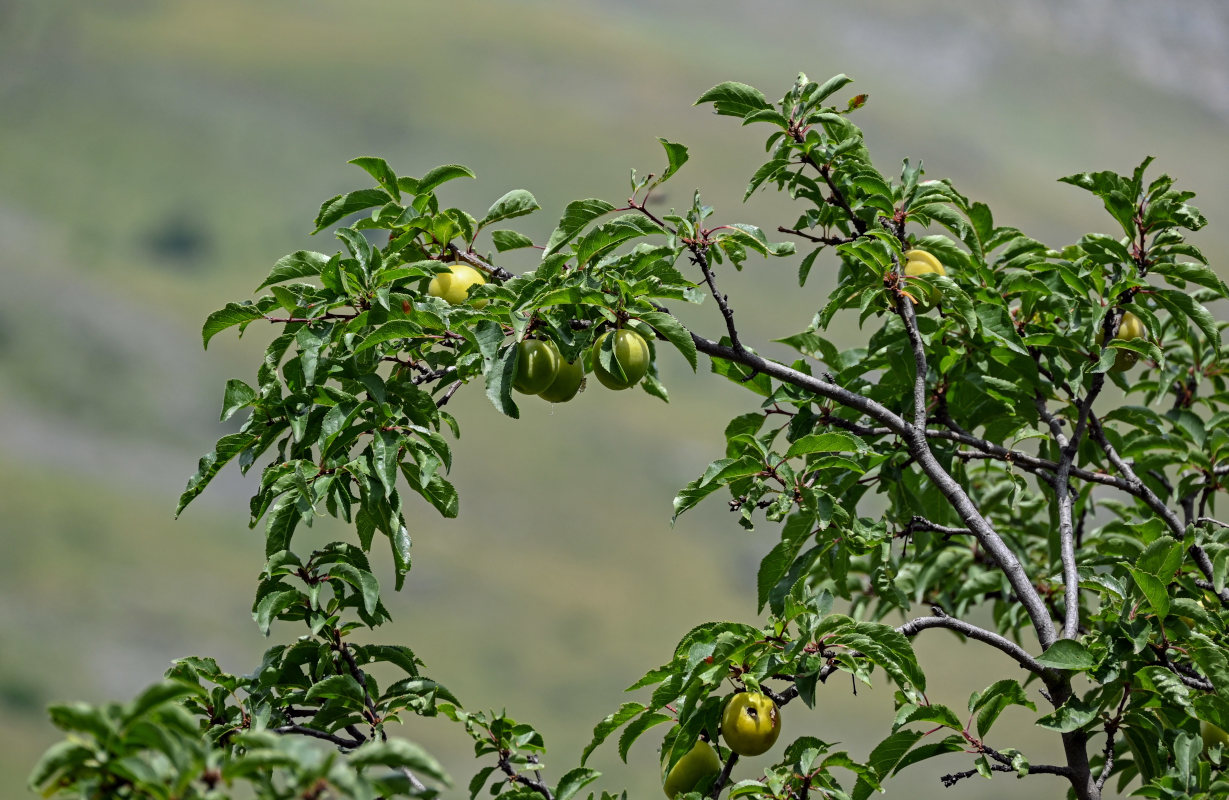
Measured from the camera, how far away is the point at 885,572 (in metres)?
2.98

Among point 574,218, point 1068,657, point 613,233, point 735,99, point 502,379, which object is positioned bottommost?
point 1068,657

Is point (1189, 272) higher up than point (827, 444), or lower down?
higher up

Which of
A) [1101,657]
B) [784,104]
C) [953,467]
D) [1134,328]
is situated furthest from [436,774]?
[1134,328]

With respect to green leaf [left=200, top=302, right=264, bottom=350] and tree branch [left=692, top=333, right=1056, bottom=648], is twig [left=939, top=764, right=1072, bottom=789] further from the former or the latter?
green leaf [left=200, top=302, right=264, bottom=350]

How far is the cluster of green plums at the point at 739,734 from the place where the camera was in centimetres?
245

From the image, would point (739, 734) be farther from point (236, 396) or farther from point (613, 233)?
point (236, 396)

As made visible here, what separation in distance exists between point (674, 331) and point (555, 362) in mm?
266

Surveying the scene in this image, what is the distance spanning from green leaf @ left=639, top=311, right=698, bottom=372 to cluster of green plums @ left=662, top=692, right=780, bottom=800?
70 cm

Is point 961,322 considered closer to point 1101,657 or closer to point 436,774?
point 1101,657

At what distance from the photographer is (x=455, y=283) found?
2.71m

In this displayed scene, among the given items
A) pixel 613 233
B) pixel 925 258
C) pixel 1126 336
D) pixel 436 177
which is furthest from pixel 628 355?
pixel 1126 336

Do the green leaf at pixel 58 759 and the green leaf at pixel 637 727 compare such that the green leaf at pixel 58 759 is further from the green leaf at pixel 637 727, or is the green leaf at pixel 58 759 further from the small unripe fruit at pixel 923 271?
the small unripe fruit at pixel 923 271

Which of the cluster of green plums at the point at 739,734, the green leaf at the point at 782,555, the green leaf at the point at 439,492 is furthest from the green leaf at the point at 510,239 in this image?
the cluster of green plums at the point at 739,734

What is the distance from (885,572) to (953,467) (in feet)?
2.16
